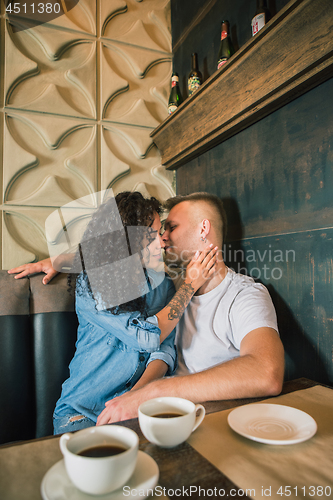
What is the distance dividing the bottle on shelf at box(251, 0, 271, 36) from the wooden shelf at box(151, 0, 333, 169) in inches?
6.9

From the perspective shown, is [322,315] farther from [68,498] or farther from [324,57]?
[68,498]

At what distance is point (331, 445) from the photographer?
636mm

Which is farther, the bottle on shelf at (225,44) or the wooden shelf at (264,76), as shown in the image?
the bottle on shelf at (225,44)

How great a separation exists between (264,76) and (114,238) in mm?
1022

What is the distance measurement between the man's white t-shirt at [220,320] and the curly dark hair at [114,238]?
11.6 inches

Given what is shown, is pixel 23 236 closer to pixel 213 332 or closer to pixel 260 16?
pixel 213 332

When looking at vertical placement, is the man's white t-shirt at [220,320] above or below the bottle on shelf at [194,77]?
below

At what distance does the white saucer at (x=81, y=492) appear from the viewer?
0.46 meters

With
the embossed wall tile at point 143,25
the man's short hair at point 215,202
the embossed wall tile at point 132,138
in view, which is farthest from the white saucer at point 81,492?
the embossed wall tile at point 143,25

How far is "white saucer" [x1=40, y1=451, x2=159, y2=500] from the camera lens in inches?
18.2

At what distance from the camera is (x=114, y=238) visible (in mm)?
1386

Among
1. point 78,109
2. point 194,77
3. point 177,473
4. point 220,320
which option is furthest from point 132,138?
point 177,473

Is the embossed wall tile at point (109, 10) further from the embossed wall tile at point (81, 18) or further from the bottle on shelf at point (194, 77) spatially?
the bottle on shelf at point (194, 77)

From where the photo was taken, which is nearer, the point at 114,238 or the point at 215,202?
the point at 114,238
